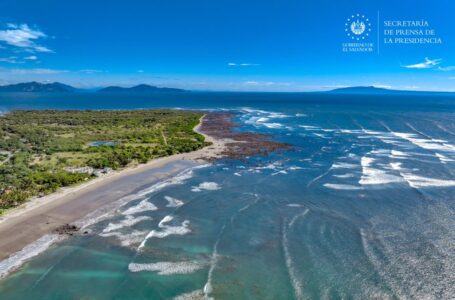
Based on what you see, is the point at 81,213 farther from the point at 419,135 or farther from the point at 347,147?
the point at 419,135

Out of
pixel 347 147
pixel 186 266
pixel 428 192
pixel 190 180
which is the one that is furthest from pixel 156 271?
pixel 347 147

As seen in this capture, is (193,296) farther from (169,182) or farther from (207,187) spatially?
(169,182)

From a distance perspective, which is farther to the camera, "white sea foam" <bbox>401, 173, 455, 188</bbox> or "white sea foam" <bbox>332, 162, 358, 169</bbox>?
"white sea foam" <bbox>332, 162, 358, 169</bbox>

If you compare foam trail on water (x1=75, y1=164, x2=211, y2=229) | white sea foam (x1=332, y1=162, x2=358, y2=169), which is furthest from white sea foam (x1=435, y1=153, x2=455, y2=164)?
foam trail on water (x1=75, y1=164, x2=211, y2=229)

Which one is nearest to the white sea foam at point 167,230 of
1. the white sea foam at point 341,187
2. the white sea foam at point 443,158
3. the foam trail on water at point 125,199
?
the foam trail on water at point 125,199

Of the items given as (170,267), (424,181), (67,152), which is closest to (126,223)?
(170,267)

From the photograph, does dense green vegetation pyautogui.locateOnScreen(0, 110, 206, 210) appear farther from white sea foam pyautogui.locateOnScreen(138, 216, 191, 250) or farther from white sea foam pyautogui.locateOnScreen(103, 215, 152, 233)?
white sea foam pyautogui.locateOnScreen(138, 216, 191, 250)
